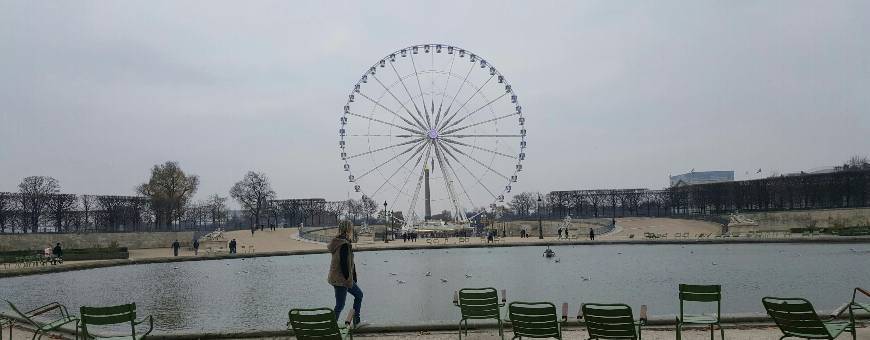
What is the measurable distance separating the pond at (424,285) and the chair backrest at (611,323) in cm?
426

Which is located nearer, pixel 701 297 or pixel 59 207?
pixel 701 297

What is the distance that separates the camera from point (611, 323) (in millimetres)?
6992

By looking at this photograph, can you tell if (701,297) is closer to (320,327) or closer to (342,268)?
(320,327)

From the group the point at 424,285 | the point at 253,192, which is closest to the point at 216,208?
the point at 253,192

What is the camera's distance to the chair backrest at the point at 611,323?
6895 mm

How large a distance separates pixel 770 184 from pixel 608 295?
7262cm

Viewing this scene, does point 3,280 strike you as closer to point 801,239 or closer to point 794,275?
point 794,275

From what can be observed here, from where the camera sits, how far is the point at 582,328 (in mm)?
9734

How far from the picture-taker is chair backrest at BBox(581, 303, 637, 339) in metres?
6.89

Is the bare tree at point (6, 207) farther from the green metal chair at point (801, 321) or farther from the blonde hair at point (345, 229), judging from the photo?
the green metal chair at point (801, 321)

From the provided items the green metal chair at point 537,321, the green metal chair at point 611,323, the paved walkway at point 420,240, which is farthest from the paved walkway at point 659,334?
the paved walkway at point 420,240

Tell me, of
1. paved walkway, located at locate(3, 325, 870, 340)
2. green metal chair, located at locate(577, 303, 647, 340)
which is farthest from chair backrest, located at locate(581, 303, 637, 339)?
paved walkway, located at locate(3, 325, 870, 340)

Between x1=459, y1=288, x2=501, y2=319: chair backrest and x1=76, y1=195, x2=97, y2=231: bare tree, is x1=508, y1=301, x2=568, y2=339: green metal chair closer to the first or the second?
x1=459, y1=288, x2=501, y2=319: chair backrest

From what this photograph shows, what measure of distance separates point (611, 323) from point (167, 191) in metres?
77.6
